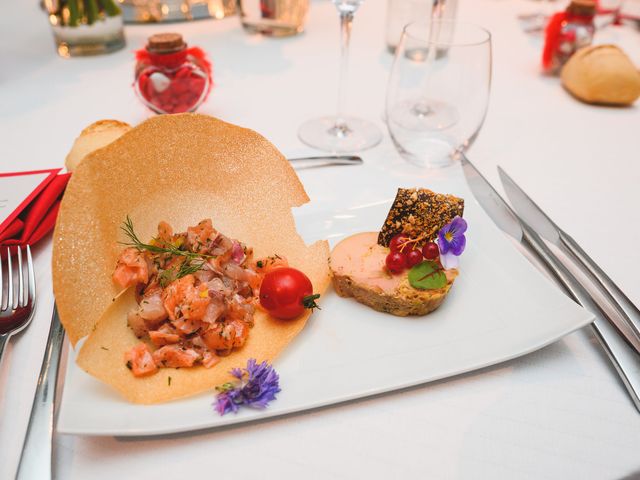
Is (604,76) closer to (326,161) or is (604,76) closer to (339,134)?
(339,134)

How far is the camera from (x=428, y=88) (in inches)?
61.1

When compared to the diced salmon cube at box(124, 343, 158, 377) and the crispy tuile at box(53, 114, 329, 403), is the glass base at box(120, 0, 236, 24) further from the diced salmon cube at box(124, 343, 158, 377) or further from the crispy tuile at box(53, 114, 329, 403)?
the diced salmon cube at box(124, 343, 158, 377)

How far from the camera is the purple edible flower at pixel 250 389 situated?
2.61 feet

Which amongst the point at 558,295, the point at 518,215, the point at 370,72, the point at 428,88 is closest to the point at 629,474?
the point at 558,295

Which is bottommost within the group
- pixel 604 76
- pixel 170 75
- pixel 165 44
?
pixel 604 76

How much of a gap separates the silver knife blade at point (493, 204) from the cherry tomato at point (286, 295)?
57 cm

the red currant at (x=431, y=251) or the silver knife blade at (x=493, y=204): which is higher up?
the red currant at (x=431, y=251)

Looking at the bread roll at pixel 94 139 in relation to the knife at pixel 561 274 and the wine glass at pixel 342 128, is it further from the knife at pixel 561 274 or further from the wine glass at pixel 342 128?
the knife at pixel 561 274

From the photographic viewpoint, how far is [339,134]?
5.88ft

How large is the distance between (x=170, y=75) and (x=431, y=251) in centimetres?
113

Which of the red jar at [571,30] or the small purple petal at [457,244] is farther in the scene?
the red jar at [571,30]

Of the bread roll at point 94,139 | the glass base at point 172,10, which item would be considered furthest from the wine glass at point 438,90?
the glass base at point 172,10

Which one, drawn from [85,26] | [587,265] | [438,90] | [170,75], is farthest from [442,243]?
[85,26]

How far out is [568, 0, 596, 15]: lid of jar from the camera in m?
2.08
